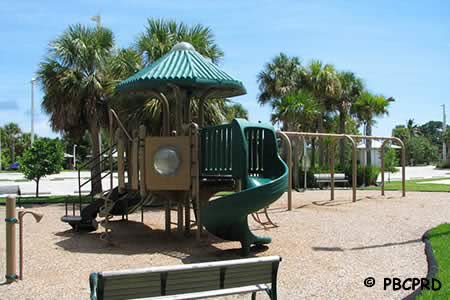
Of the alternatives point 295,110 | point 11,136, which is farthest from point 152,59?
point 11,136

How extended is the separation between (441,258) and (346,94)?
25.8 m

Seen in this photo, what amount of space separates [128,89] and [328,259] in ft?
15.7

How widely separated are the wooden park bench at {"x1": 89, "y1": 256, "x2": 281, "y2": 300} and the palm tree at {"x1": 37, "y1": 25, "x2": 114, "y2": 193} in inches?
558

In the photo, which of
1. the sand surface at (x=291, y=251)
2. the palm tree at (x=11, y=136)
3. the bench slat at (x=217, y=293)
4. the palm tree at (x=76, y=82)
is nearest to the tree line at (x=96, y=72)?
the palm tree at (x=76, y=82)

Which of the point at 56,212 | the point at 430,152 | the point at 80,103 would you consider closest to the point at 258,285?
the point at 56,212

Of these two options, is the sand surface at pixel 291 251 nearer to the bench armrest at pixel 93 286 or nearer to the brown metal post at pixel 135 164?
the brown metal post at pixel 135 164

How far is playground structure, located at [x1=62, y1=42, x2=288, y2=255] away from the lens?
827 cm

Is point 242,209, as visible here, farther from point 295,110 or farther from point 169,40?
point 295,110

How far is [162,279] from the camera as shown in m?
4.26

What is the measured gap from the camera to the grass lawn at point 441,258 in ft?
17.2

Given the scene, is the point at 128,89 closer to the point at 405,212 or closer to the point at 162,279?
the point at 162,279

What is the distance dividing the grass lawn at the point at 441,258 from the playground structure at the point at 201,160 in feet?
8.19

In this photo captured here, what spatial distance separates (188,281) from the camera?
14.3ft

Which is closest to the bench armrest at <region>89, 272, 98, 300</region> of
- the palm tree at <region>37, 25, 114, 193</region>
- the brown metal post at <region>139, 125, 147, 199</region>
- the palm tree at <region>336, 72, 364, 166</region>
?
the brown metal post at <region>139, 125, 147, 199</region>
